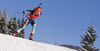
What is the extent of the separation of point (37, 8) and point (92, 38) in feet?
49.9

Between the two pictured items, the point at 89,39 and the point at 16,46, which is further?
the point at 89,39

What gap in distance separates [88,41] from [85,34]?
112cm

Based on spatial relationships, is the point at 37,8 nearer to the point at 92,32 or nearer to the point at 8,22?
the point at 92,32

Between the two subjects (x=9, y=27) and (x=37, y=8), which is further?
(x=9, y=27)

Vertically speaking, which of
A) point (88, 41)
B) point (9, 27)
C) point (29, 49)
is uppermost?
point (9, 27)

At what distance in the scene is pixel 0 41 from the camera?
10.1m

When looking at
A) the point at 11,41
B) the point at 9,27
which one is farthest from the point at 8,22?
the point at 11,41

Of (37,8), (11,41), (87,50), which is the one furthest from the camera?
(87,50)

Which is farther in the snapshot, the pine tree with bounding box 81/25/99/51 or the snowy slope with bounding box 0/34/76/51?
the pine tree with bounding box 81/25/99/51

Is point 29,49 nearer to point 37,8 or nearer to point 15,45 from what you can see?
point 15,45

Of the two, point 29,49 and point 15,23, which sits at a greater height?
point 15,23

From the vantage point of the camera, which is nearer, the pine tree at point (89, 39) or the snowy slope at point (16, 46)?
the snowy slope at point (16, 46)

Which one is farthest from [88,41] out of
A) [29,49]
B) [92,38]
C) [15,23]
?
[15,23]

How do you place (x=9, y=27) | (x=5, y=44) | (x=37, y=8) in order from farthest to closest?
(x=9, y=27) < (x=37, y=8) < (x=5, y=44)
